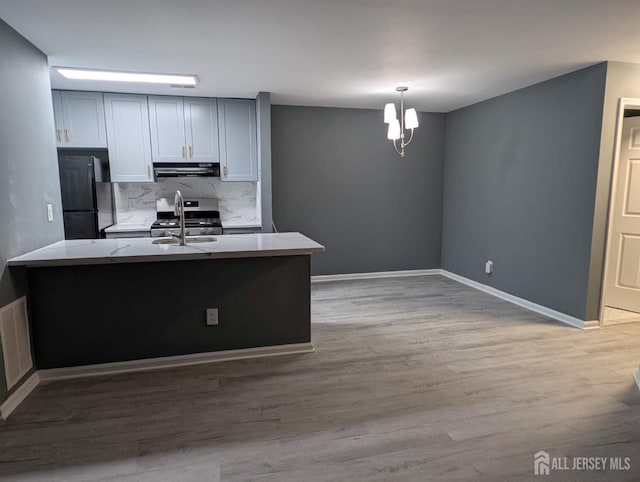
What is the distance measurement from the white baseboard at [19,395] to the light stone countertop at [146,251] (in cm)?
78

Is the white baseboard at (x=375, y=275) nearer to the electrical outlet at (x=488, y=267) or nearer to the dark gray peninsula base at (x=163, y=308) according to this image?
the electrical outlet at (x=488, y=267)

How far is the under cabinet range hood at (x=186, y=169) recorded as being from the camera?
4402mm

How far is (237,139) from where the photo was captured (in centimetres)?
456

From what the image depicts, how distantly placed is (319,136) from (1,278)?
12.2 ft

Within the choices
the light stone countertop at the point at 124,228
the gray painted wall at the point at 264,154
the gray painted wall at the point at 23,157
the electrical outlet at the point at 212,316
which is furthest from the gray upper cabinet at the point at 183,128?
the electrical outlet at the point at 212,316

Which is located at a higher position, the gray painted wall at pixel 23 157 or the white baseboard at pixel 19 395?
the gray painted wall at pixel 23 157

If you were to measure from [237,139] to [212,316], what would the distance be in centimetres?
245

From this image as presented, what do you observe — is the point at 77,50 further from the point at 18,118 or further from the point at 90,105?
the point at 90,105

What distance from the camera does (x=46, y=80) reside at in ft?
→ 9.63

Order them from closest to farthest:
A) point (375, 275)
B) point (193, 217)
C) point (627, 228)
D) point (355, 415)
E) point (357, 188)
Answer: point (355, 415) → point (627, 228) → point (193, 217) → point (357, 188) → point (375, 275)

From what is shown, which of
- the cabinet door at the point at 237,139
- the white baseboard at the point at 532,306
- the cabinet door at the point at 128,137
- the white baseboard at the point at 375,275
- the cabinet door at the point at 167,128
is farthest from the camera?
the white baseboard at the point at 375,275

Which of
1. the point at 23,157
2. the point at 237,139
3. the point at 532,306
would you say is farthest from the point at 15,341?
the point at 532,306

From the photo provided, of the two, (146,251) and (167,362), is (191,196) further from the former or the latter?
(167,362)

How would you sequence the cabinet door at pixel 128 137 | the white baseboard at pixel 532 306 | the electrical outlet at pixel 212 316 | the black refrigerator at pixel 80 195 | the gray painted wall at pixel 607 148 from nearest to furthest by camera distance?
the electrical outlet at pixel 212 316, the gray painted wall at pixel 607 148, the white baseboard at pixel 532 306, the black refrigerator at pixel 80 195, the cabinet door at pixel 128 137
